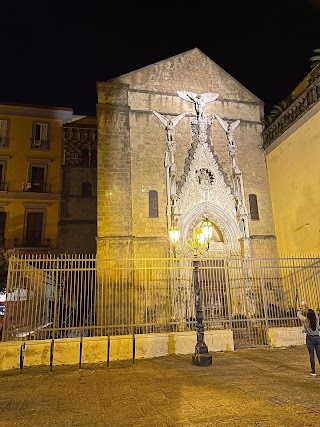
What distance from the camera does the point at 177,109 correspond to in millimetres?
17078

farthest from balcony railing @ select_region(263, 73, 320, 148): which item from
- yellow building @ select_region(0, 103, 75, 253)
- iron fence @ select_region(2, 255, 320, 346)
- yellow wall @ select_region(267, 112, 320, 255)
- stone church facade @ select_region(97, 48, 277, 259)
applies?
yellow building @ select_region(0, 103, 75, 253)

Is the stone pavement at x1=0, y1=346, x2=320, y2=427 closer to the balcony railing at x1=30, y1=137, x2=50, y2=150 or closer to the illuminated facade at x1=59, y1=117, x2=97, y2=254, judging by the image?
the illuminated facade at x1=59, y1=117, x2=97, y2=254

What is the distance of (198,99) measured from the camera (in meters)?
17.1

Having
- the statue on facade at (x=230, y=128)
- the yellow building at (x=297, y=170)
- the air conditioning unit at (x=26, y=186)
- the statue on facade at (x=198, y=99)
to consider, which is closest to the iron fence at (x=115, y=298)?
the yellow building at (x=297, y=170)

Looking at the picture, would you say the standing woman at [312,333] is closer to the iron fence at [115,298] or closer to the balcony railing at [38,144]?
the iron fence at [115,298]

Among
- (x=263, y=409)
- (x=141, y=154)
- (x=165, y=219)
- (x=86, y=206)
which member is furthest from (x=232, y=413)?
(x=86, y=206)

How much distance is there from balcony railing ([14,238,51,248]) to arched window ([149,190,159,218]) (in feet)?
31.3

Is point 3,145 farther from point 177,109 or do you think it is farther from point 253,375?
point 253,375

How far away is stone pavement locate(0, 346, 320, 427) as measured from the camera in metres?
4.40

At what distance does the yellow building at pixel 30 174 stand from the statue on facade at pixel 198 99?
35.3ft

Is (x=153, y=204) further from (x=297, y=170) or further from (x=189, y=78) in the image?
(x=189, y=78)

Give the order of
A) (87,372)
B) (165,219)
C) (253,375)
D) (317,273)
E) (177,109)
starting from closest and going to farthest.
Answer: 1. (253,375)
2. (87,372)
3. (317,273)
4. (165,219)
5. (177,109)

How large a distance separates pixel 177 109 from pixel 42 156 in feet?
37.9

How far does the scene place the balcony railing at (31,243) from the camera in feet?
69.3
